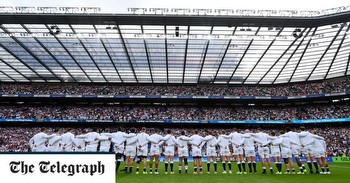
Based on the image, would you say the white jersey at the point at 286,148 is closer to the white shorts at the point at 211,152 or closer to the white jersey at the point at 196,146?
the white shorts at the point at 211,152

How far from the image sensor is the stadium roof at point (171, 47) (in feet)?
88.6

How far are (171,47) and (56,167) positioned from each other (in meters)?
30.7

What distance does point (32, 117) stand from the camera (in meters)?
44.9

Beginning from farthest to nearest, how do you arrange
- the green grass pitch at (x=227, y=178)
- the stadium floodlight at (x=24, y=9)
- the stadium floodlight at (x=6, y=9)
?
the stadium floodlight at (x=24, y=9) < the stadium floodlight at (x=6, y=9) < the green grass pitch at (x=227, y=178)

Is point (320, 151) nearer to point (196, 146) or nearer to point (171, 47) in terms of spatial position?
point (196, 146)

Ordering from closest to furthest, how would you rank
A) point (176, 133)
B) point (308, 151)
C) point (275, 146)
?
1. point (308, 151)
2. point (275, 146)
3. point (176, 133)

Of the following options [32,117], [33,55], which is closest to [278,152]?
[33,55]

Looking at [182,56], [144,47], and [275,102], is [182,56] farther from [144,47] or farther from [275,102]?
[275,102]

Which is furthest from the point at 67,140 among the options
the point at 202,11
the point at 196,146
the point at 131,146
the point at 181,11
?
the point at 202,11

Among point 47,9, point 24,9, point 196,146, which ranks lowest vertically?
point 196,146

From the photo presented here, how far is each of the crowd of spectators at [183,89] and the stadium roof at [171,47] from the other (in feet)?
5.06

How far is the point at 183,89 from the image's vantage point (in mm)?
50000

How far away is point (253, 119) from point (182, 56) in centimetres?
1749

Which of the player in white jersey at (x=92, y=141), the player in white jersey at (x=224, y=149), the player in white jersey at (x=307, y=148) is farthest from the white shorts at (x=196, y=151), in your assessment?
the player in white jersey at (x=307, y=148)
